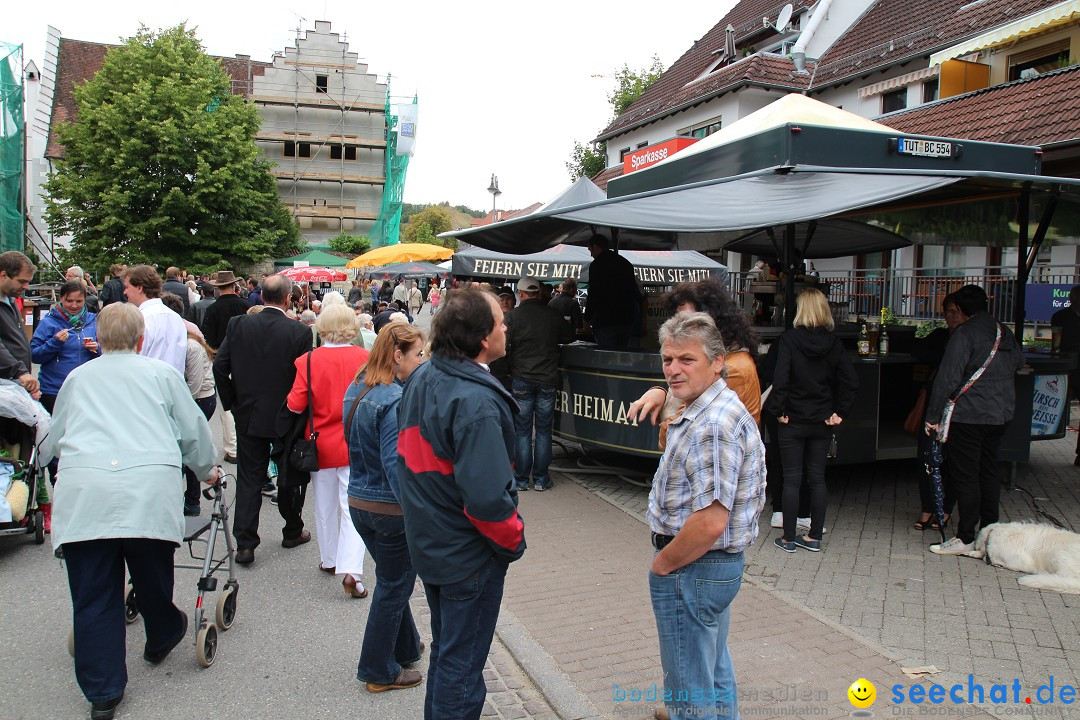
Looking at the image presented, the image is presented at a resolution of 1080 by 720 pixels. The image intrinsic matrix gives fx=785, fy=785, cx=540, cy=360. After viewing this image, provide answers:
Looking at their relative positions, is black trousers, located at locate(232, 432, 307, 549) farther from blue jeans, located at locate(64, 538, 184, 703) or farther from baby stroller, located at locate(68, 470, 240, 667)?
blue jeans, located at locate(64, 538, 184, 703)

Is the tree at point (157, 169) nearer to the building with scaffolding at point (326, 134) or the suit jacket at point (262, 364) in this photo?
the building with scaffolding at point (326, 134)

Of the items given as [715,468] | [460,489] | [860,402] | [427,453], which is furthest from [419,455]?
[860,402]

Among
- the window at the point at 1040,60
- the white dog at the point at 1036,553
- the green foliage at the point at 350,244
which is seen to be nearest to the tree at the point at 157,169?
the green foliage at the point at 350,244

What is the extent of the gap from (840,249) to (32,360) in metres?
9.69

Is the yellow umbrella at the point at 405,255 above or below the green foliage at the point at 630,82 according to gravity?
below

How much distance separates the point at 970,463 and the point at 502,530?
13.8 ft

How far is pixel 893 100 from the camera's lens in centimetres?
1814

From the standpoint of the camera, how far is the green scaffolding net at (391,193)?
49094 mm

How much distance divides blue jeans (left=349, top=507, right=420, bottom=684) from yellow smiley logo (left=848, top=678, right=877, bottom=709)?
201 cm

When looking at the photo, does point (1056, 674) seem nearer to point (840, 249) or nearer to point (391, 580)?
point (391, 580)

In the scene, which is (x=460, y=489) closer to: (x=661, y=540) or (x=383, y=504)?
(x=661, y=540)

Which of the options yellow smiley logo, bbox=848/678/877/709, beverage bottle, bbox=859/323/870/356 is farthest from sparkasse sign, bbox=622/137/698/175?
yellow smiley logo, bbox=848/678/877/709

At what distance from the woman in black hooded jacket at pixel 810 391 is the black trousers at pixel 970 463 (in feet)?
2.71

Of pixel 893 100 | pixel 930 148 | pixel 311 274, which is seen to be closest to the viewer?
pixel 930 148
